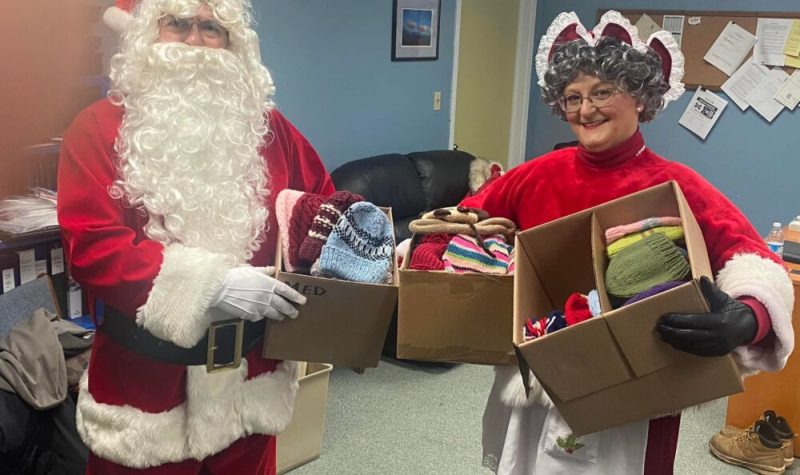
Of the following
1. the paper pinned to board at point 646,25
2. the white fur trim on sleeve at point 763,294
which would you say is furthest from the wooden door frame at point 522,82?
the white fur trim on sleeve at point 763,294

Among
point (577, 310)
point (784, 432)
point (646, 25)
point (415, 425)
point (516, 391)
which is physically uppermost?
point (646, 25)

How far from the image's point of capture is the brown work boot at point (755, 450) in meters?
2.59

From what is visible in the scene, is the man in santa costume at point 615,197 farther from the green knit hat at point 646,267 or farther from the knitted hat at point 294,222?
the knitted hat at point 294,222

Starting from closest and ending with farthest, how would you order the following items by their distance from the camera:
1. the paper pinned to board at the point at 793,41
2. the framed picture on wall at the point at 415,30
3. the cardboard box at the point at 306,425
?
the cardboard box at the point at 306,425
the framed picture on wall at the point at 415,30
the paper pinned to board at the point at 793,41

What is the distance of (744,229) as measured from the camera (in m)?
1.35

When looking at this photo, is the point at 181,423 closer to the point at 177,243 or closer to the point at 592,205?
the point at 177,243

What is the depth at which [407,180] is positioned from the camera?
11.9 ft

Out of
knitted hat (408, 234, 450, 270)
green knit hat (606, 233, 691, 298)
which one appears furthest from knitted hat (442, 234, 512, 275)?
green knit hat (606, 233, 691, 298)

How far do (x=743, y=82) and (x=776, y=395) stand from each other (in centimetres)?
217

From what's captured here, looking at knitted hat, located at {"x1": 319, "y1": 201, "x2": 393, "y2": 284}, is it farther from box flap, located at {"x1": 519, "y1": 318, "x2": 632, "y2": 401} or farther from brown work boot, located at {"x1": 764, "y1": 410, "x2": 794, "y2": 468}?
brown work boot, located at {"x1": 764, "y1": 410, "x2": 794, "y2": 468}

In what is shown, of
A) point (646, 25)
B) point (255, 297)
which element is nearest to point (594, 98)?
point (255, 297)

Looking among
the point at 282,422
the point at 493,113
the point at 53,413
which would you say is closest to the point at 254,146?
the point at 282,422

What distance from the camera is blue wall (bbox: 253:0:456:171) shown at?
3166mm

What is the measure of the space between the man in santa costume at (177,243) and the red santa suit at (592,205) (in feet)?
1.81
